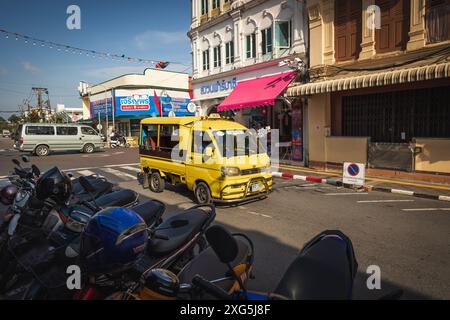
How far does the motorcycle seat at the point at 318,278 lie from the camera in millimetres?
1903

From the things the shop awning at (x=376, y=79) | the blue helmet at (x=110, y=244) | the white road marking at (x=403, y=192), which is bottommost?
the white road marking at (x=403, y=192)

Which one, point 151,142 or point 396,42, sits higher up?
point 396,42

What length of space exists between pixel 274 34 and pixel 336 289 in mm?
14295

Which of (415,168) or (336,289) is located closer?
(336,289)

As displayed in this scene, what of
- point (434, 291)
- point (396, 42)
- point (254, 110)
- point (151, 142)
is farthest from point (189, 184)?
point (254, 110)

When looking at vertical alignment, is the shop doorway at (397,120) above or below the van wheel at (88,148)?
above

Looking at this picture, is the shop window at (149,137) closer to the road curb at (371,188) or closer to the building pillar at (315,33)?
the road curb at (371,188)

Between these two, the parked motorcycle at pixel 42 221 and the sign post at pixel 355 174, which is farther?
the sign post at pixel 355 174

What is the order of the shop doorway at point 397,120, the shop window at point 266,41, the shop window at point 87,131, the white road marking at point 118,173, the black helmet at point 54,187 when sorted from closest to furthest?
the black helmet at point 54,187, the shop doorway at point 397,120, the white road marking at point 118,173, the shop window at point 266,41, the shop window at point 87,131

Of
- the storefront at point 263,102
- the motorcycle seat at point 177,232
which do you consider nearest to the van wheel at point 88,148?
the storefront at point 263,102

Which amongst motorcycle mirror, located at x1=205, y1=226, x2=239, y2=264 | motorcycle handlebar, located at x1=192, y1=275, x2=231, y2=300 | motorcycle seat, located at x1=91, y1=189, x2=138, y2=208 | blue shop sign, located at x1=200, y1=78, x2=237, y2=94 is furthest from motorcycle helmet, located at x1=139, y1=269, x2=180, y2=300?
blue shop sign, located at x1=200, y1=78, x2=237, y2=94

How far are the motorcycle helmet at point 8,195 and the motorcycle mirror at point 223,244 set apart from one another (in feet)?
12.1

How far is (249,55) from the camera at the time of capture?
1619 cm
